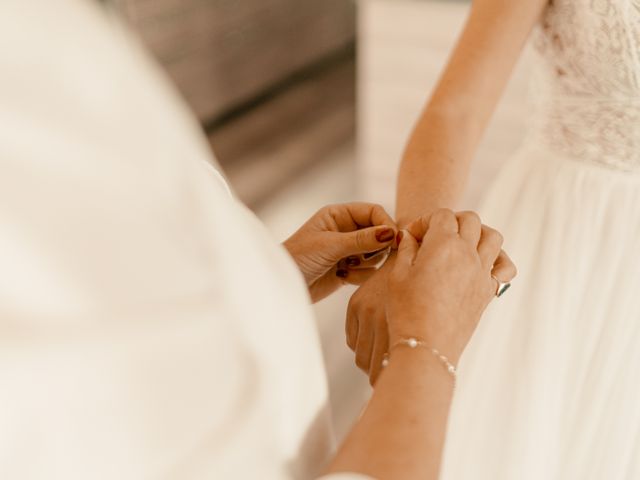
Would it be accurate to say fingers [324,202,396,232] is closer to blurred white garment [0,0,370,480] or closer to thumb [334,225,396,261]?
thumb [334,225,396,261]

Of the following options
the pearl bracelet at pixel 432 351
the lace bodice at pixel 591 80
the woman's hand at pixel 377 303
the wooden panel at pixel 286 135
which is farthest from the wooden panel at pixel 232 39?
the pearl bracelet at pixel 432 351

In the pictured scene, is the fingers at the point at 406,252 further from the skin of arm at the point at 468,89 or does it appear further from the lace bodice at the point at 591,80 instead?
the lace bodice at the point at 591,80

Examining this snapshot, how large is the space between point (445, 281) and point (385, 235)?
13 cm

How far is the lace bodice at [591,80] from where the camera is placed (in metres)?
0.89

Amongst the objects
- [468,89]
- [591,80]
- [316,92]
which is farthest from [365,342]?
[316,92]

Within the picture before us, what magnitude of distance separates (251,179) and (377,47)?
860 millimetres

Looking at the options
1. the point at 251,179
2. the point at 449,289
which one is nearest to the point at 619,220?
the point at 449,289

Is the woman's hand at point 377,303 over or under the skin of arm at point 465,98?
under

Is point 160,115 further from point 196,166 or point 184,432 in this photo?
point 184,432

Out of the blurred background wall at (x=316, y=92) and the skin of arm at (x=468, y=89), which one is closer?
the skin of arm at (x=468, y=89)

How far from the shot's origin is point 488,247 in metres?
0.64

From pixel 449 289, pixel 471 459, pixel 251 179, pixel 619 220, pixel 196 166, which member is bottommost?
pixel 251 179

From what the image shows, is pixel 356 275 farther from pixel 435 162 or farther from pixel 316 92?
pixel 316 92

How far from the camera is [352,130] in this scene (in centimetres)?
306
